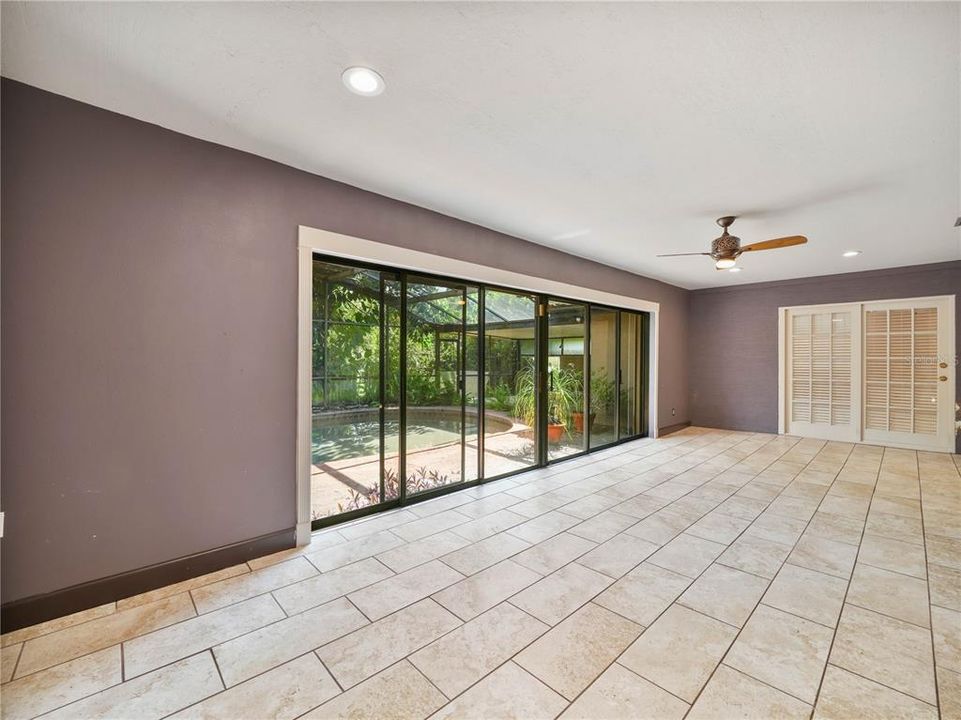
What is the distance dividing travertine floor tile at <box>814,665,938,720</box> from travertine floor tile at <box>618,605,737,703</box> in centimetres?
34

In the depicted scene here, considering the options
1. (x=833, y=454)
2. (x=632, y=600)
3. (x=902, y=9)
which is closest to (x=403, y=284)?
(x=632, y=600)

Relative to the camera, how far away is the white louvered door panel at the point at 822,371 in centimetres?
595

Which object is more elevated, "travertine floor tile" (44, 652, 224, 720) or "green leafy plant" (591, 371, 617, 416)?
"green leafy plant" (591, 371, 617, 416)

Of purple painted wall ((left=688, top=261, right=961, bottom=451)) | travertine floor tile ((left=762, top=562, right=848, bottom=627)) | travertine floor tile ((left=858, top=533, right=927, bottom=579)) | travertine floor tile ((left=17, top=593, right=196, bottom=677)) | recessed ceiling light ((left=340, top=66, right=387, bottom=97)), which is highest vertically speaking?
recessed ceiling light ((left=340, top=66, right=387, bottom=97))

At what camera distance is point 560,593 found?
2.19 meters

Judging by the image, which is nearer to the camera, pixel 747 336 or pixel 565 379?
pixel 565 379

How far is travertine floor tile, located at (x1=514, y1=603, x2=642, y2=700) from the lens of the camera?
1.61m

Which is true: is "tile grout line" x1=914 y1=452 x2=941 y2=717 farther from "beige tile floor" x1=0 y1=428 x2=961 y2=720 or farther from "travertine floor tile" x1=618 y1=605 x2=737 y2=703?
"travertine floor tile" x1=618 y1=605 x2=737 y2=703

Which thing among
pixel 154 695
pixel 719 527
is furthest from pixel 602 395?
pixel 154 695

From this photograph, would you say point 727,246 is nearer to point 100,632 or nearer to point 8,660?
point 100,632

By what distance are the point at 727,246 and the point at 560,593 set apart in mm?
3256

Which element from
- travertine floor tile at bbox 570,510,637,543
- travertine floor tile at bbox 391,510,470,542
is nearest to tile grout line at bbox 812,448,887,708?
travertine floor tile at bbox 570,510,637,543

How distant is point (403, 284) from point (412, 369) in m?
0.72

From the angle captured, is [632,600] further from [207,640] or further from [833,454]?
[833,454]
